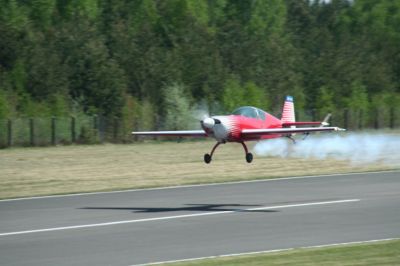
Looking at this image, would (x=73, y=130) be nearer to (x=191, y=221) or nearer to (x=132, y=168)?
(x=132, y=168)

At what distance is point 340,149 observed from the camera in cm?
4297

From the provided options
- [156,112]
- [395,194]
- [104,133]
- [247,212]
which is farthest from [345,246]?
[156,112]

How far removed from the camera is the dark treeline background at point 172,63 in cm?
6281

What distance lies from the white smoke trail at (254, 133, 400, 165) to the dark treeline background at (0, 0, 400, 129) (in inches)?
536

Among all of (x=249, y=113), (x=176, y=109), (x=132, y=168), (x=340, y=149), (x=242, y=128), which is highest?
(x=176, y=109)

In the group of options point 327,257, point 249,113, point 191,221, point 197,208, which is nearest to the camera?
point 327,257

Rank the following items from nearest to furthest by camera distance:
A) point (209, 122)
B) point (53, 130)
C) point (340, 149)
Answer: point (209, 122) → point (340, 149) → point (53, 130)

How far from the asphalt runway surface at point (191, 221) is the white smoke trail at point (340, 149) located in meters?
10.1

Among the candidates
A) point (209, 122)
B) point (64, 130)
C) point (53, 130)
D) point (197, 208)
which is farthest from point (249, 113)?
point (64, 130)

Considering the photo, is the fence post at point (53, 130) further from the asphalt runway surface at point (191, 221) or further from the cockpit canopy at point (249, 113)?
the cockpit canopy at point (249, 113)

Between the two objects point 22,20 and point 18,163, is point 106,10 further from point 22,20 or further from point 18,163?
point 18,163

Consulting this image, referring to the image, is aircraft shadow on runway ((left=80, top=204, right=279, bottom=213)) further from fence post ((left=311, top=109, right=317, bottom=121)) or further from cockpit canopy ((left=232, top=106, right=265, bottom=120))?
fence post ((left=311, top=109, right=317, bottom=121))

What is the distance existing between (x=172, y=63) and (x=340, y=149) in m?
28.7

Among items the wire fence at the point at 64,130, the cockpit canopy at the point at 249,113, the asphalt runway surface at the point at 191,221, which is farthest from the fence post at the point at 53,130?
the cockpit canopy at the point at 249,113
